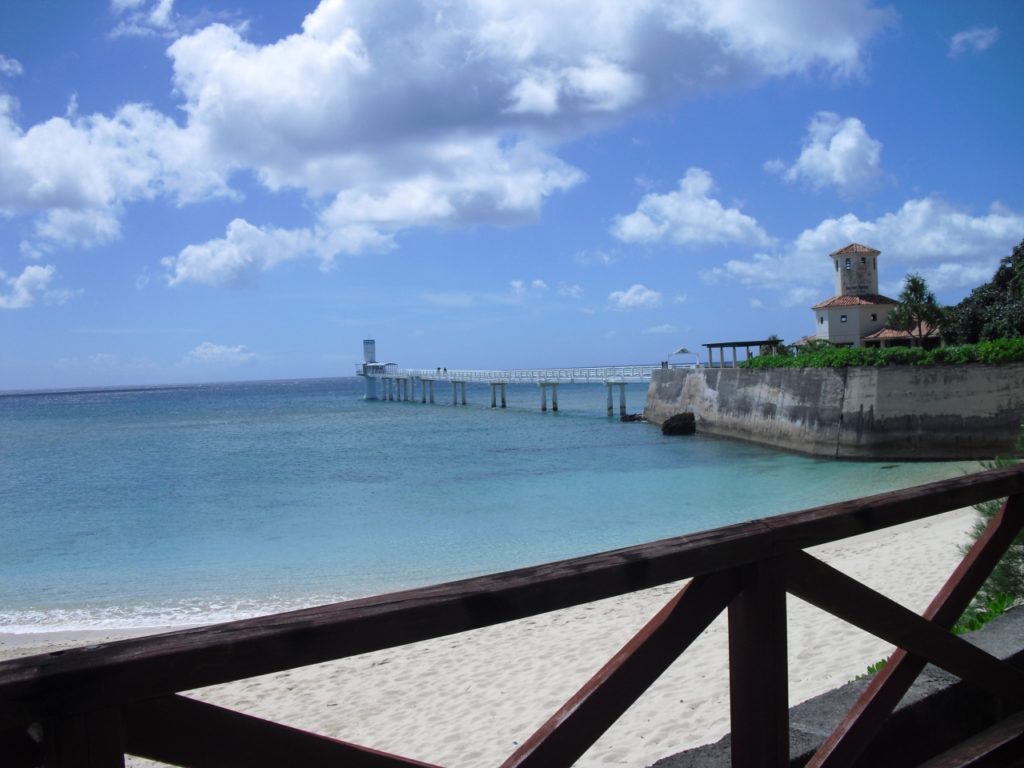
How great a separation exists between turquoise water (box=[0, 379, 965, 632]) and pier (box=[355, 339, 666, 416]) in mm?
9147

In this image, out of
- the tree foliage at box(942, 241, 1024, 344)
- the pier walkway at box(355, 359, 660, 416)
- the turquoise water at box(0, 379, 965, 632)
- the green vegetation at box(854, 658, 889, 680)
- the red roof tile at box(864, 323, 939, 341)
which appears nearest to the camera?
the green vegetation at box(854, 658, 889, 680)

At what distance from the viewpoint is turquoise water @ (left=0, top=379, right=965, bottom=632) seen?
47.6 feet

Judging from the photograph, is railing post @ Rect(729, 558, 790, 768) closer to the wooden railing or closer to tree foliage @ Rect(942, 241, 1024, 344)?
the wooden railing

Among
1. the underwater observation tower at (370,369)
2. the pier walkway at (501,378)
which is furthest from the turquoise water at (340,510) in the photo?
the underwater observation tower at (370,369)

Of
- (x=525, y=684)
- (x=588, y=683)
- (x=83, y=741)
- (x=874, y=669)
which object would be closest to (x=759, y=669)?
(x=588, y=683)

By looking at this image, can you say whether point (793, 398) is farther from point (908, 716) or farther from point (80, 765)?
point (80, 765)

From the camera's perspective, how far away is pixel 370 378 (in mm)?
99938

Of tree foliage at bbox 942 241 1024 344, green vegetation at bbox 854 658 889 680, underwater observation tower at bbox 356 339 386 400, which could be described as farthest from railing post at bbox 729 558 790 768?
underwater observation tower at bbox 356 339 386 400

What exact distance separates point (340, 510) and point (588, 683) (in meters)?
21.7

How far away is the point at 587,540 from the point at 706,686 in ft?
32.9

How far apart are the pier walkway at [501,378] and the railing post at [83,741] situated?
1868 inches

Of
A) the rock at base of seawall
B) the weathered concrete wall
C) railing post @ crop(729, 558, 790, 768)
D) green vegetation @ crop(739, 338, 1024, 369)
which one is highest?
green vegetation @ crop(739, 338, 1024, 369)

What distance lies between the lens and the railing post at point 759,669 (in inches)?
A: 80.2

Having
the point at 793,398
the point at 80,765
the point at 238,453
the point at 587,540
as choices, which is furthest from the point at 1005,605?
the point at 238,453
